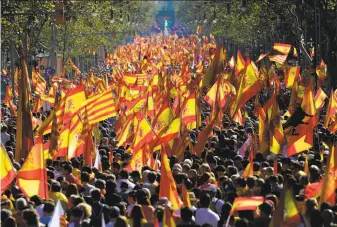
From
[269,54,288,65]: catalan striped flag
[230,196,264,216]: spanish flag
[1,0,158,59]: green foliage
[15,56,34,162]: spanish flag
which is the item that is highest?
[230,196,264,216]: spanish flag

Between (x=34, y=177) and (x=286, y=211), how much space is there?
363cm

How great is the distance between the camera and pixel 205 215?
13.3 meters

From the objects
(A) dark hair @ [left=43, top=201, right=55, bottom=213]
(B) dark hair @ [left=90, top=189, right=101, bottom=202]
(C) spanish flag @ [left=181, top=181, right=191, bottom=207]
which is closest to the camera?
(A) dark hair @ [left=43, top=201, right=55, bottom=213]

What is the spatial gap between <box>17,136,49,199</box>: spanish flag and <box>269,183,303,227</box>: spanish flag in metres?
Answer: 3.36

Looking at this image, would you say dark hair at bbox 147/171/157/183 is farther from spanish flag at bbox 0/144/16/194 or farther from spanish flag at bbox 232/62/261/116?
spanish flag at bbox 232/62/261/116

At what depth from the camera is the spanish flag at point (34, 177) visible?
47.6 ft

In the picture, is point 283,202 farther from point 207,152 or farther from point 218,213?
point 207,152

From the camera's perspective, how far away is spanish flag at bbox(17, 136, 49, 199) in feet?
47.6

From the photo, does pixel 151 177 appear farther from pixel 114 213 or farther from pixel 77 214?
pixel 77 214

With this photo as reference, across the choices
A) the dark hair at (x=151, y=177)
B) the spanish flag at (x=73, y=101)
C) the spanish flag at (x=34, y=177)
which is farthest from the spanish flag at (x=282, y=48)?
the spanish flag at (x=34, y=177)

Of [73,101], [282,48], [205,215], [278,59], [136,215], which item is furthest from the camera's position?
[282,48]

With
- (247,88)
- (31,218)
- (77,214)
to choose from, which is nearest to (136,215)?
(77,214)

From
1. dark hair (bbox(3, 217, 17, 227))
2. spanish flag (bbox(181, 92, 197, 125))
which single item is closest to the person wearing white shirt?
dark hair (bbox(3, 217, 17, 227))

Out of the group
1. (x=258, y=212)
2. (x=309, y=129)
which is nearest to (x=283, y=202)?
(x=258, y=212)
